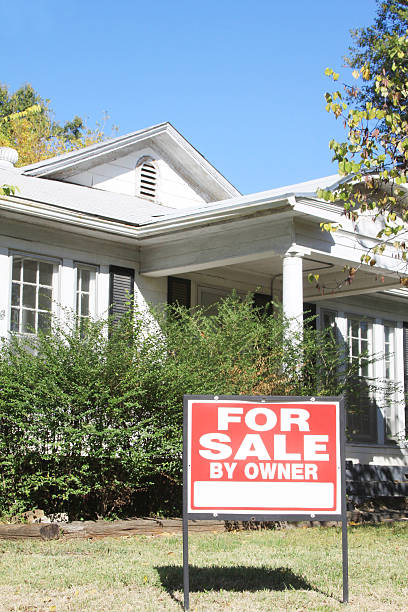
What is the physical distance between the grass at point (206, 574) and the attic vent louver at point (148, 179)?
939 centimetres

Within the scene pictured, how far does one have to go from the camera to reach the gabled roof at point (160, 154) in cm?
1526

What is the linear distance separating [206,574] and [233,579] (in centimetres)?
26

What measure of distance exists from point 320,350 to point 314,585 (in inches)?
227

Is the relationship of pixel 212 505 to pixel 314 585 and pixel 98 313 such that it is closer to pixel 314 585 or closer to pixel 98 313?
pixel 314 585

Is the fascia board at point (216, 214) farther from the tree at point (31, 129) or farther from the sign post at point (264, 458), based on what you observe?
the tree at point (31, 129)

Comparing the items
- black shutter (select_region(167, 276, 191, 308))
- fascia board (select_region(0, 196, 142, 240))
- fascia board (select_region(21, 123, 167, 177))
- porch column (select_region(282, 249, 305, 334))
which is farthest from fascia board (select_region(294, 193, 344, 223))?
fascia board (select_region(21, 123, 167, 177))

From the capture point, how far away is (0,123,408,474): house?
11.9 metres

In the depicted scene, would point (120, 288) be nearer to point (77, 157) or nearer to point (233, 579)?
point (77, 157)

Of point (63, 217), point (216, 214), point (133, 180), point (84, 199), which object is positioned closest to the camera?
point (216, 214)

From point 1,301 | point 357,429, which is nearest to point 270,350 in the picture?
point 1,301

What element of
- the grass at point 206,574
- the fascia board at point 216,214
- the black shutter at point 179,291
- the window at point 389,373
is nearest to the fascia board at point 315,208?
the fascia board at point 216,214

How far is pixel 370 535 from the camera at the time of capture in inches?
356

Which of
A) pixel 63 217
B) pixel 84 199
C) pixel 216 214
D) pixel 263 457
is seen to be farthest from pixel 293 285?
pixel 263 457

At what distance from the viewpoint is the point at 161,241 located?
13188mm
